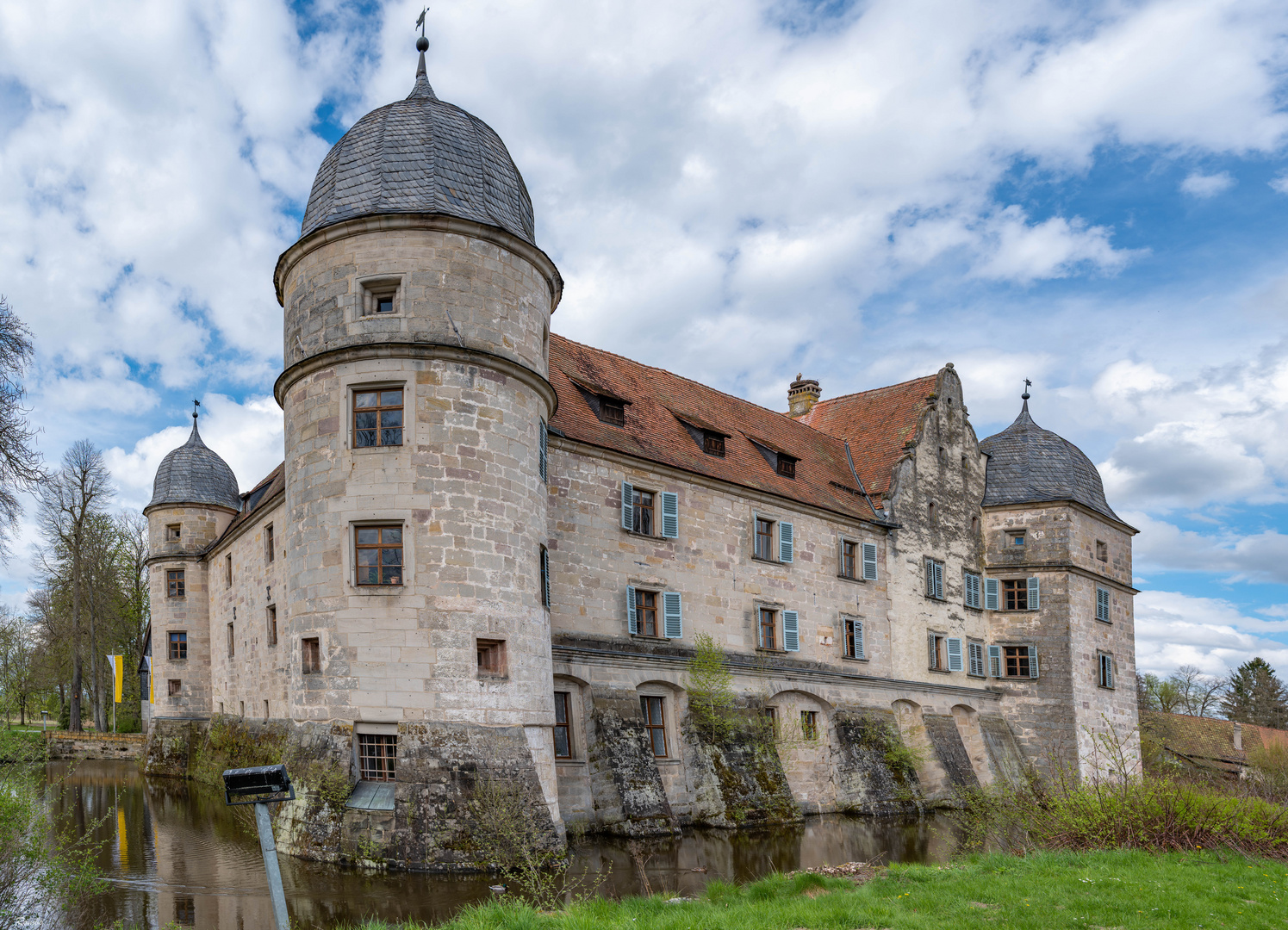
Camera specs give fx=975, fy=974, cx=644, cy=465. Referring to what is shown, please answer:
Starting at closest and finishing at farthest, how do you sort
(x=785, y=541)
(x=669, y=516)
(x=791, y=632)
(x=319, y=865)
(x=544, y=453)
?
(x=319, y=865) < (x=544, y=453) < (x=669, y=516) < (x=791, y=632) < (x=785, y=541)

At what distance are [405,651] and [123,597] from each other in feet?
130

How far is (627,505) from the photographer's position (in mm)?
22578

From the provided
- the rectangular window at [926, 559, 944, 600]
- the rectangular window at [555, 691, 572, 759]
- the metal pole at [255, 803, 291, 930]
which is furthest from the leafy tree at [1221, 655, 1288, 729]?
the metal pole at [255, 803, 291, 930]

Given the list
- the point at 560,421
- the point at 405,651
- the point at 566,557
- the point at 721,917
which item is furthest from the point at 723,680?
the point at 721,917

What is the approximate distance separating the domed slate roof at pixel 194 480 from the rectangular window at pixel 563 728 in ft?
72.5

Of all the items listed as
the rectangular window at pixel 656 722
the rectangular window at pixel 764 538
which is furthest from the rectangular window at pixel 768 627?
the rectangular window at pixel 656 722

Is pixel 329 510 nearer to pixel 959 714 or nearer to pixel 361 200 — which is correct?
pixel 361 200

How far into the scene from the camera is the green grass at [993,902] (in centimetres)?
919

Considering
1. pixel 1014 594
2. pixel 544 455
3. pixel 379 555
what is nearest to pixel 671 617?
pixel 544 455

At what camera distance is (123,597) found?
48.8 metres

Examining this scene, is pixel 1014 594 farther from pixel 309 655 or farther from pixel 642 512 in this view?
pixel 309 655

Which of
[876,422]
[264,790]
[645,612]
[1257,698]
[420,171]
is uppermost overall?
[420,171]

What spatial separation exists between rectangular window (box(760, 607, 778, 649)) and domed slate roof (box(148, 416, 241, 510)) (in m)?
22.1

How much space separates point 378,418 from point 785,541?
1329 centimetres
